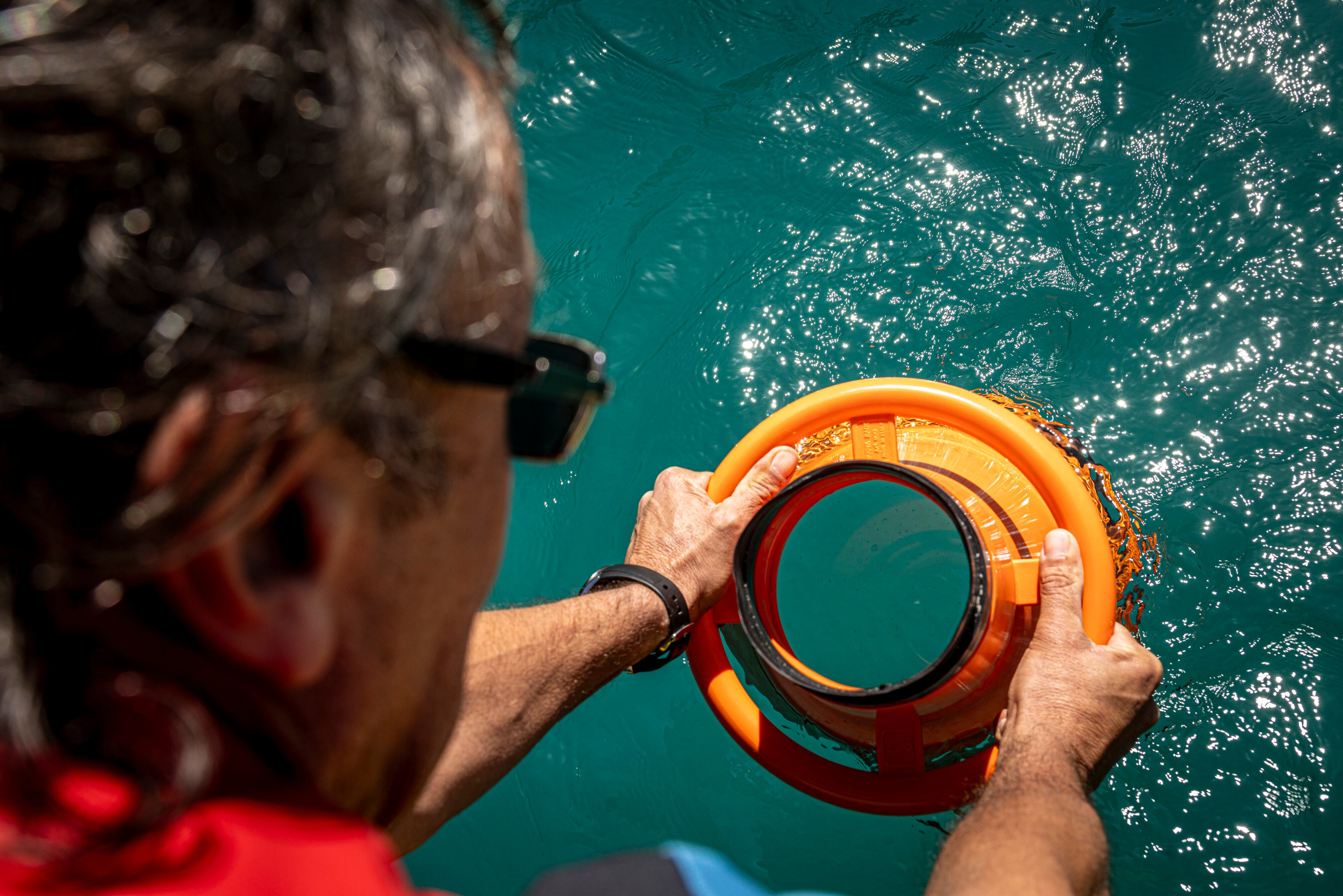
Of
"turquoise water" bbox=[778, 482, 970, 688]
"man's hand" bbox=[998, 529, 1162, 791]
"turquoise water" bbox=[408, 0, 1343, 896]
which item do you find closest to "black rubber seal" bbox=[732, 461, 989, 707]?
"man's hand" bbox=[998, 529, 1162, 791]

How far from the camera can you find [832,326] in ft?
7.08

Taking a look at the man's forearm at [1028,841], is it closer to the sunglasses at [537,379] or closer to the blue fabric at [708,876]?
the blue fabric at [708,876]

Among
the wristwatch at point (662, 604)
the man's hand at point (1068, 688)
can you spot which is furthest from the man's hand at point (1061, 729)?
the wristwatch at point (662, 604)

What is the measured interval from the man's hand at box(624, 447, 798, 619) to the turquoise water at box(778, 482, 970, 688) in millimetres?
172

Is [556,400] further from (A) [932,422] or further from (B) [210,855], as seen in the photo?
(A) [932,422]

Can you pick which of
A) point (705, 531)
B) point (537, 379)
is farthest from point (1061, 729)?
point (537, 379)

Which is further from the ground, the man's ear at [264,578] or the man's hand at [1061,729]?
the man's hand at [1061,729]

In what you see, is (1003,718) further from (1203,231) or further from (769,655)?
(1203,231)

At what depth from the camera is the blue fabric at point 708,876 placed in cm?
74

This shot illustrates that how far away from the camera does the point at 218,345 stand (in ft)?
1.86

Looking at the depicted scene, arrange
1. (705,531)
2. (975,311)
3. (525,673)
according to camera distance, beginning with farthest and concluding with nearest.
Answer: (975,311)
(705,531)
(525,673)

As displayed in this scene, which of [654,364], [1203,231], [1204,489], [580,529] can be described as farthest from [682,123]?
[1204,489]

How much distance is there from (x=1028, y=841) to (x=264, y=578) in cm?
109

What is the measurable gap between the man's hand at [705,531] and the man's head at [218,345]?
104 cm
